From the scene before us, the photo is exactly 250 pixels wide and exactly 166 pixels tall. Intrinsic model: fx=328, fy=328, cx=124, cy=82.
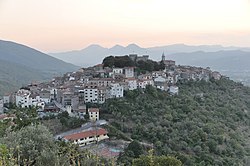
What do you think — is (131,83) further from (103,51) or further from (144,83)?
(103,51)

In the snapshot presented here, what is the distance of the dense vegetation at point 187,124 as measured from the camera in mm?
13202

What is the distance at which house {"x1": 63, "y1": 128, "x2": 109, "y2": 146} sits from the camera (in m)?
12.4

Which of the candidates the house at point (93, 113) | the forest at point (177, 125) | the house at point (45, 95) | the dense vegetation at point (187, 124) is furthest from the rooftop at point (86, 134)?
the house at point (45, 95)

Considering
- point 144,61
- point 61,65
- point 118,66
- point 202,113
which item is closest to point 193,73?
point 144,61

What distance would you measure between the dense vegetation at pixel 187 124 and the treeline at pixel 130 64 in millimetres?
3673

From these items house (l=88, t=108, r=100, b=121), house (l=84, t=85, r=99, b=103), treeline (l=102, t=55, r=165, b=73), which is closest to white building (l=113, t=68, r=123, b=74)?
treeline (l=102, t=55, r=165, b=73)

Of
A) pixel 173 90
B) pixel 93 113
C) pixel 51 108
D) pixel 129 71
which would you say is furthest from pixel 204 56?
pixel 93 113

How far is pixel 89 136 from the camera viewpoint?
42.1 feet

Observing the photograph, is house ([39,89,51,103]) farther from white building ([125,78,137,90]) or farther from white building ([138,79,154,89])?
white building ([138,79,154,89])

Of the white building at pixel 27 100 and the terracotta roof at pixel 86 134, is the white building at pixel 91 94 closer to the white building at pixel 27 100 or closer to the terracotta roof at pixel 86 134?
the white building at pixel 27 100

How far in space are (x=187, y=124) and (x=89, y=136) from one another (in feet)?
16.3

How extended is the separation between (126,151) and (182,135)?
153 inches

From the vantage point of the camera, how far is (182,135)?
1423cm

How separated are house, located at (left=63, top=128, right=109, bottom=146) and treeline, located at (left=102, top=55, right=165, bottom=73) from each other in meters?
10.1
